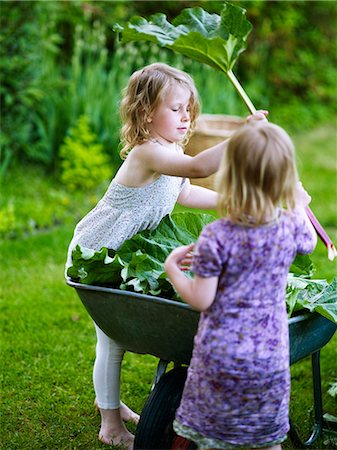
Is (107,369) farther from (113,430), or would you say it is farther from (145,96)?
(145,96)

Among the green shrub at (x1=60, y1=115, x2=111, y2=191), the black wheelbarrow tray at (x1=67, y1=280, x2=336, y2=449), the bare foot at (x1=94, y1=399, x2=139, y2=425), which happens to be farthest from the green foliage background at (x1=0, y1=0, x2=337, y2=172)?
the black wheelbarrow tray at (x1=67, y1=280, x2=336, y2=449)

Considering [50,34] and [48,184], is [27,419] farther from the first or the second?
[50,34]

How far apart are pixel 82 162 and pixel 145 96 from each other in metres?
2.99

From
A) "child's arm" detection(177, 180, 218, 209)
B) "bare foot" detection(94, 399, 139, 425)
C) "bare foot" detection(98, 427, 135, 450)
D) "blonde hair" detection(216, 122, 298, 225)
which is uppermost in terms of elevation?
"blonde hair" detection(216, 122, 298, 225)

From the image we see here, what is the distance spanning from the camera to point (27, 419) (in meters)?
3.07

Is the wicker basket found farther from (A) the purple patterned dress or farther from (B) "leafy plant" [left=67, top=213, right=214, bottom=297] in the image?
(A) the purple patterned dress

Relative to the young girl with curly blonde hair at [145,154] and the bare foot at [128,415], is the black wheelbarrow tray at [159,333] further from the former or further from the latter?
the bare foot at [128,415]

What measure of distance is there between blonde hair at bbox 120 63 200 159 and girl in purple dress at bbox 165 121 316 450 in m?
0.59

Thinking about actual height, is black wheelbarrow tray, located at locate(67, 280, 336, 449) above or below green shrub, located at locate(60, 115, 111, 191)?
above

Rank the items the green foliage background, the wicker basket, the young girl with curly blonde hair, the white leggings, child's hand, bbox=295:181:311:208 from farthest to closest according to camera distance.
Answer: the green foliage background, the wicker basket, the white leggings, the young girl with curly blonde hair, child's hand, bbox=295:181:311:208

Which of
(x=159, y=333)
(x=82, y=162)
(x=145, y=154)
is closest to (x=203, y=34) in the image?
(x=145, y=154)

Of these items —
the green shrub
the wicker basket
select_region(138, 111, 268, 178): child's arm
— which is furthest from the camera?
the green shrub

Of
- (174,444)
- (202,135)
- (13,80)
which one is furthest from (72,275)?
(13,80)

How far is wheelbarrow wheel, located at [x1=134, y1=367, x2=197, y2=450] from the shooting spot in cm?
246
